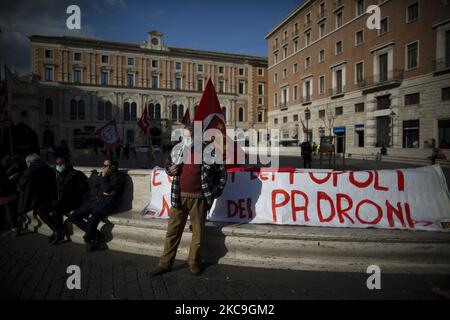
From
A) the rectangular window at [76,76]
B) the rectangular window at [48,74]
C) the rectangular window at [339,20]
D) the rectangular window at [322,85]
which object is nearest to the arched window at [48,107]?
the rectangular window at [48,74]

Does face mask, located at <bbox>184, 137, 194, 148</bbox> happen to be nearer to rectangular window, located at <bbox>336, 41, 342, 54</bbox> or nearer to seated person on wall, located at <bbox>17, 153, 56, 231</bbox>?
seated person on wall, located at <bbox>17, 153, 56, 231</bbox>

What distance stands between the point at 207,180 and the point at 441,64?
2661cm

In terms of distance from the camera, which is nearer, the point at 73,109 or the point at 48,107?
the point at 48,107

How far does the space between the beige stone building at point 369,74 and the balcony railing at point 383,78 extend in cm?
9

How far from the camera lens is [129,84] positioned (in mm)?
54750

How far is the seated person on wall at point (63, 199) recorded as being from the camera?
14.6 ft

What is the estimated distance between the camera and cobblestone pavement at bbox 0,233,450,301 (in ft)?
9.36

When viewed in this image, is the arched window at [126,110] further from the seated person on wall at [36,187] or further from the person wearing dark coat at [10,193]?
the seated person on wall at [36,187]

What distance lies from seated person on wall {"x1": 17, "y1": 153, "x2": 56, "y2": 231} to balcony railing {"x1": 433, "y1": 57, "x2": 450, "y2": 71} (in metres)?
27.2

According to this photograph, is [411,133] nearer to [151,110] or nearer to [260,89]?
[260,89]

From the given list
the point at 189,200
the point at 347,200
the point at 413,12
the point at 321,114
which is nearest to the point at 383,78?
the point at 413,12

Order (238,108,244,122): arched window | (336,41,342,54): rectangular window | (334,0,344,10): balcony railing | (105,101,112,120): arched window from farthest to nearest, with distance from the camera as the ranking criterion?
(238,108,244,122): arched window < (105,101,112,120): arched window < (336,41,342,54): rectangular window < (334,0,344,10): balcony railing

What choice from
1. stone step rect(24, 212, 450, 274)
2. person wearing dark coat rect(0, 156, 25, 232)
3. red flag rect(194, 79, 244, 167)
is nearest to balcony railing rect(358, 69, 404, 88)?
red flag rect(194, 79, 244, 167)

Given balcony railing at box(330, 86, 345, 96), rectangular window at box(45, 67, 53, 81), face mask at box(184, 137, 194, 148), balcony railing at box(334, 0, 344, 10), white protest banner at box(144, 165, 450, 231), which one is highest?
balcony railing at box(334, 0, 344, 10)
